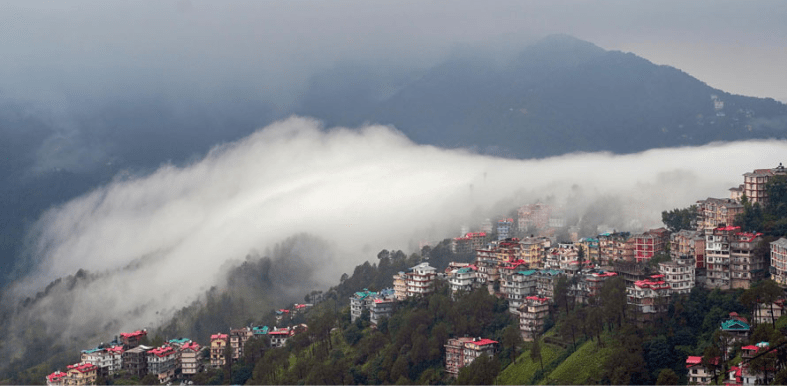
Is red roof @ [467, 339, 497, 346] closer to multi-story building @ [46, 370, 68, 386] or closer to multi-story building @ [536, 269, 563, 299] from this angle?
multi-story building @ [536, 269, 563, 299]

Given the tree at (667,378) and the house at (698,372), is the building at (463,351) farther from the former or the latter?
the house at (698,372)

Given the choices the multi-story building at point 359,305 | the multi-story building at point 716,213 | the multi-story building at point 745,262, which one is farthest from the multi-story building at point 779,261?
the multi-story building at point 359,305

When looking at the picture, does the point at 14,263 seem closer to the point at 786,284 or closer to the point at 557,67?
the point at 786,284

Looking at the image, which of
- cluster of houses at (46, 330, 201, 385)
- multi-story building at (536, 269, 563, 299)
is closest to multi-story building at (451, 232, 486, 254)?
multi-story building at (536, 269, 563, 299)

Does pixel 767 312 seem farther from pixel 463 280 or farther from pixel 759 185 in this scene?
pixel 463 280

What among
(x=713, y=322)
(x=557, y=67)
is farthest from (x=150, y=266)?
(x=557, y=67)

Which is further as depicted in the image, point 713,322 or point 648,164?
point 648,164
